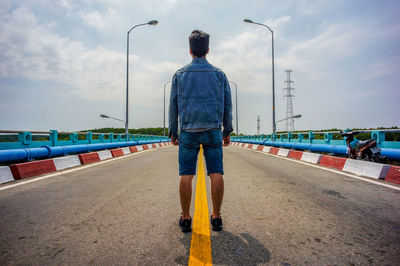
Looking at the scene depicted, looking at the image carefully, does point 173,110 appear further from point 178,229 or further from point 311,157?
point 311,157

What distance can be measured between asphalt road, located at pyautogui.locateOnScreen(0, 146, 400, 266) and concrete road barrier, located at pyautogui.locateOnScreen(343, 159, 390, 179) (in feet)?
3.80

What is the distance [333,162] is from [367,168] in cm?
166

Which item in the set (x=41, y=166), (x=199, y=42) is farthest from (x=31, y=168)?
(x=199, y=42)

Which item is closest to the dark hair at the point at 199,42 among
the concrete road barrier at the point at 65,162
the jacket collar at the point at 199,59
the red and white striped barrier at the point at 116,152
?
the jacket collar at the point at 199,59

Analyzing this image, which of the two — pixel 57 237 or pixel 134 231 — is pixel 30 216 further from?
pixel 134 231

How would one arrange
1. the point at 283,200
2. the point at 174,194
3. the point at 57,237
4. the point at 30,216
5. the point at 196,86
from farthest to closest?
1. the point at 174,194
2. the point at 283,200
3. the point at 30,216
4. the point at 196,86
5. the point at 57,237

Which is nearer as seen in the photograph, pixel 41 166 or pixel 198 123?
pixel 198 123

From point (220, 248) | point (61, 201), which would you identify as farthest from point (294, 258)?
point (61, 201)

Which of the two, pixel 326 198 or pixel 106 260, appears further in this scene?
pixel 326 198

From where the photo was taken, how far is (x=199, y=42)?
2.59m

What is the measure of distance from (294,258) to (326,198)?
7.16 feet

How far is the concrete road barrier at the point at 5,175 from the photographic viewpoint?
478cm

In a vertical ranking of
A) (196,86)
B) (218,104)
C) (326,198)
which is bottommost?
(326,198)

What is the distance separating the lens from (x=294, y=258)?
180 cm
